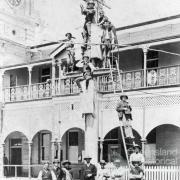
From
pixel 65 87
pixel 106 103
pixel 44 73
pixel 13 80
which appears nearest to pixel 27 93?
pixel 44 73

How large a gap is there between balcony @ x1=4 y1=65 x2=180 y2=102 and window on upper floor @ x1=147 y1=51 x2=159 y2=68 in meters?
0.42

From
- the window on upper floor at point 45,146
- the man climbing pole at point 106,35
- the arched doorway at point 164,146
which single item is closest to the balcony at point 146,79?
the arched doorway at point 164,146

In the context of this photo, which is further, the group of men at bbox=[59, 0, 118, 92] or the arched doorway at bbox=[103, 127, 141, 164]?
the arched doorway at bbox=[103, 127, 141, 164]

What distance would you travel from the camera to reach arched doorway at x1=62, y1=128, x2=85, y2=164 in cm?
2423

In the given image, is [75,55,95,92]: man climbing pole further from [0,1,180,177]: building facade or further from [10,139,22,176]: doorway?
[10,139,22,176]: doorway

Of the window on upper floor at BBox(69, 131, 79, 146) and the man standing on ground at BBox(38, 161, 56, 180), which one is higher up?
the window on upper floor at BBox(69, 131, 79, 146)

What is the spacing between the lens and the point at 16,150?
89.1 feet

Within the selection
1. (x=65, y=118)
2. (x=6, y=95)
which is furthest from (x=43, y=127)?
(x=6, y=95)

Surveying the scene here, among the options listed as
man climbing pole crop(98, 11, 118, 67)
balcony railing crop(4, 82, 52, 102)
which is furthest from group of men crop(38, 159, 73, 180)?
balcony railing crop(4, 82, 52, 102)

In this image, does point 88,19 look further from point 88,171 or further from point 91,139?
point 88,171

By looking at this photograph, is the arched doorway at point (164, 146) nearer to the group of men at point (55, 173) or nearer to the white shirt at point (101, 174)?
the white shirt at point (101, 174)

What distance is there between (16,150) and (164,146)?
32.6 ft

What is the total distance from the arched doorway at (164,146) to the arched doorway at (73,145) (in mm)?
4028

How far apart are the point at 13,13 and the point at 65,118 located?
1017cm
